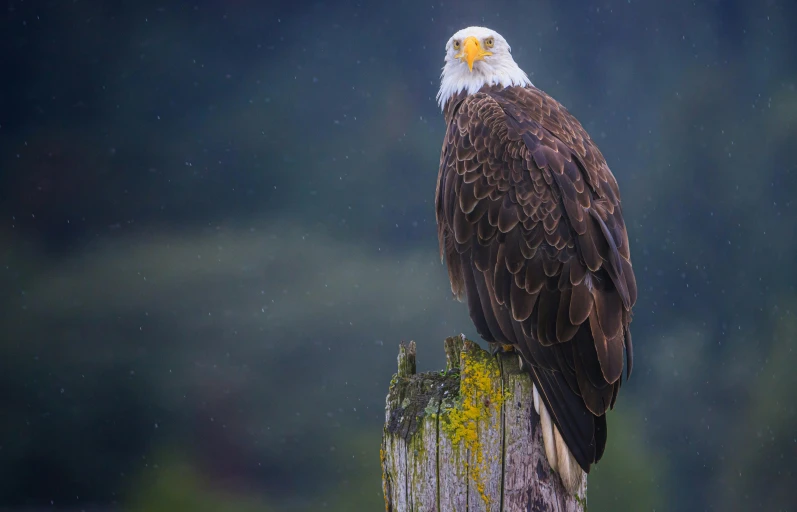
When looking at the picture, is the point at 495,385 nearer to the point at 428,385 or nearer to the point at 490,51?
the point at 428,385

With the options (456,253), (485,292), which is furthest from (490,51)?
(485,292)

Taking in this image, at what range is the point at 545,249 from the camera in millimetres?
3535

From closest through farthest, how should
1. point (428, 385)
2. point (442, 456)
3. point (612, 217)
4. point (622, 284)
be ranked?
point (442, 456)
point (428, 385)
point (622, 284)
point (612, 217)

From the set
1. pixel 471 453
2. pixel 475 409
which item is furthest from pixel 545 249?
pixel 471 453

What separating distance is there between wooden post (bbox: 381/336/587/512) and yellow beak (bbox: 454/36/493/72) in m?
2.30

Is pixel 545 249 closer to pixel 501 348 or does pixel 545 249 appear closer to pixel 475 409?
pixel 501 348

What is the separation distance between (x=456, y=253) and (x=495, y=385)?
120 cm

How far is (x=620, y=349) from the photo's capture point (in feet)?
10.7

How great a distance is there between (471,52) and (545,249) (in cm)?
170

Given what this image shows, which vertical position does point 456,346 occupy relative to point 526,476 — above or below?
above

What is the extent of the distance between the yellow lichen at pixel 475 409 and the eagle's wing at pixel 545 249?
0.80ft

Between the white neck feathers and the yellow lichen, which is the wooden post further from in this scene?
the white neck feathers

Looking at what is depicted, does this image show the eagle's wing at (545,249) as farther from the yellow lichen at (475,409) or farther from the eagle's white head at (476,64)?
the eagle's white head at (476,64)

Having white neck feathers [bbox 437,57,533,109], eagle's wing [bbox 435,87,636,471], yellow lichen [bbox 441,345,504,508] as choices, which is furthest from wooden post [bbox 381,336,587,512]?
white neck feathers [bbox 437,57,533,109]
